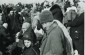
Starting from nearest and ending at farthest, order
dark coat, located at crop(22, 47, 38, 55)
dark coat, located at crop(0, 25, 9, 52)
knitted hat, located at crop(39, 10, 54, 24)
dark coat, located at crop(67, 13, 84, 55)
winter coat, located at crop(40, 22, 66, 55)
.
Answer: winter coat, located at crop(40, 22, 66, 55)
knitted hat, located at crop(39, 10, 54, 24)
dark coat, located at crop(22, 47, 38, 55)
dark coat, located at crop(67, 13, 84, 55)
dark coat, located at crop(0, 25, 9, 52)

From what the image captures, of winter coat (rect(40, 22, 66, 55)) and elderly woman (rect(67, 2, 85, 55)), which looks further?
elderly woman (rect(67, 2, 85, 55))

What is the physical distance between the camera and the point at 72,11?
7668mm

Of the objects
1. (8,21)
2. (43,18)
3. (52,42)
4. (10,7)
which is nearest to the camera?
(52,42)

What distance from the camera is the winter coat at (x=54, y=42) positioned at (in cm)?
427

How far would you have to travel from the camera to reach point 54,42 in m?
4.29

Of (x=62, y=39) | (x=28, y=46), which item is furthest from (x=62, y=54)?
(x=28, y=46)

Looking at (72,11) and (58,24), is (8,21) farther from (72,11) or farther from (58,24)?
(58,24)

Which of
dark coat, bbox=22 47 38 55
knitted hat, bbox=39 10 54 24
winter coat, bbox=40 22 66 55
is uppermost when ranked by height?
knitted hat, bbox=39 10 54 24

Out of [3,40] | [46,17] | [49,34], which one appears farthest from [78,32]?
[3,40]

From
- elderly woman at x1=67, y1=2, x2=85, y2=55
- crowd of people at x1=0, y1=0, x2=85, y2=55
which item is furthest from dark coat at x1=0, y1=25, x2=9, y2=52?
elderly woman at x1=67, y1=2, x2=85, y2=55

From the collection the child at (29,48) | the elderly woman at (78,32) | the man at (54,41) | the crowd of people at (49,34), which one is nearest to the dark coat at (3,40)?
the crowd of people at (49,34)

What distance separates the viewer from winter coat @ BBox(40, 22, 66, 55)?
4.27m

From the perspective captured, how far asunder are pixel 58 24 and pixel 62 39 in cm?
28

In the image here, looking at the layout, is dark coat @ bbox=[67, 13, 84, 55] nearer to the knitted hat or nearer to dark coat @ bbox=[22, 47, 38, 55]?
dark coat @ bbox=[22, 47, 38, 55]
